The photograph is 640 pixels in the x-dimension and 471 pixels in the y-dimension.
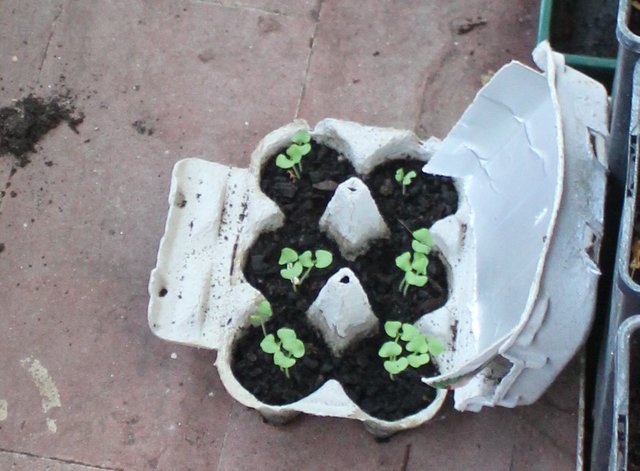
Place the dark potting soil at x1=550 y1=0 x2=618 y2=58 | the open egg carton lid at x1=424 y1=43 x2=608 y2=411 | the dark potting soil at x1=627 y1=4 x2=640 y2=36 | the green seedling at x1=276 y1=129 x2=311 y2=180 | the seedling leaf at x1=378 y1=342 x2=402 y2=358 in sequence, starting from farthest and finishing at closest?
1. the dark potting soil at x1=550 y1=0 x2=618 y2=58
2. the green seedling at x1=276 y1=129 x2=311 y2=180
3. the seedling leaf at x1=378 y1=342 x2=402 y2=358
4. the dark potting soil at x1=627 y1=4 x2=640 y2=36
5. the open egg carton lid at x1=424 y1=43 x2=608 y2=411

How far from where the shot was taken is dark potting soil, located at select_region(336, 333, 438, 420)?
62.4 inches

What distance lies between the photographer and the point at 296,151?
1627mm

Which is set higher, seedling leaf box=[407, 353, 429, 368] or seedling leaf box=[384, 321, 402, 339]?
seedling leaf box=[384, 321, 402, 339]

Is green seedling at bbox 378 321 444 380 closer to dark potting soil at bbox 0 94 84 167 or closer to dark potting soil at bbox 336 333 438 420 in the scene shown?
dark potting soil at bbox 336 333 438 420

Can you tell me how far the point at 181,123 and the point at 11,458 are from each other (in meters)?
0.72

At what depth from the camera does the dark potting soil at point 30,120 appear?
74.2 inches

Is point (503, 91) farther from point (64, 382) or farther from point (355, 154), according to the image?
point (64, 382)

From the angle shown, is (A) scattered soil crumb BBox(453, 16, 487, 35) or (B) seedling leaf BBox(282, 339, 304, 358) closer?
(B) seedling leaf BBox(282, 339, 304, 358)

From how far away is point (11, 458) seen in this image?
5.52 feet

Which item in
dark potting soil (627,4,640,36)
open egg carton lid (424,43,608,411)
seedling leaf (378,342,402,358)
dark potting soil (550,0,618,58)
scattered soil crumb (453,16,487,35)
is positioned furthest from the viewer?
scattered soil crumb (453,16,487,35)

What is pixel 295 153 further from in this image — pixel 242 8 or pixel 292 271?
pixel 242 8

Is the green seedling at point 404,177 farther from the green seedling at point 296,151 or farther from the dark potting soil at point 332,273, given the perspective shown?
the green seedling at point 296,151

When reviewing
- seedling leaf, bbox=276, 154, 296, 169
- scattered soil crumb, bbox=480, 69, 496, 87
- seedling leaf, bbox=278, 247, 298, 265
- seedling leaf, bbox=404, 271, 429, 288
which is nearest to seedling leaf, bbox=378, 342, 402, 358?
seedling leaf, bbox=404, 271, 429, 288

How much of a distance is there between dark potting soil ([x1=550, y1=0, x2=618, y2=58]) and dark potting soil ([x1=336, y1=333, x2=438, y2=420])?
71cm
